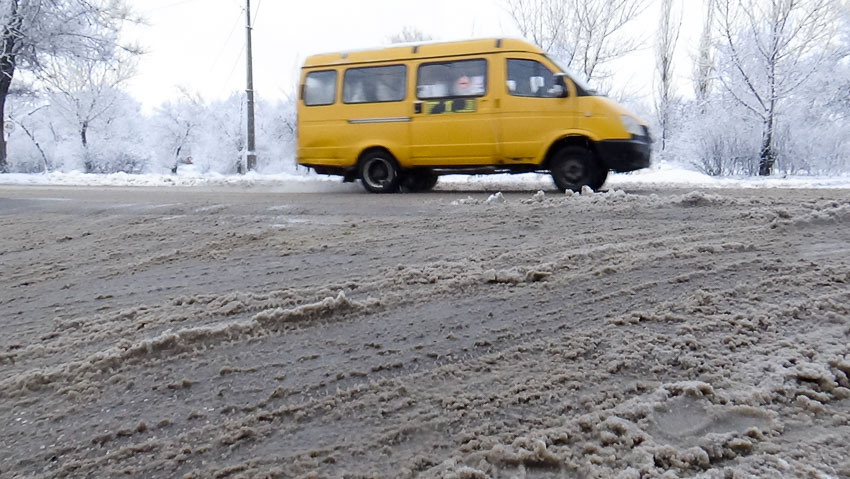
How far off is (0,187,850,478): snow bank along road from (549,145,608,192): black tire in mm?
3333

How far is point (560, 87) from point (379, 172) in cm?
289

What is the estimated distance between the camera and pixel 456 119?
777cm

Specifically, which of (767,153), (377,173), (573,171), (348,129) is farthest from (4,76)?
(767,153)

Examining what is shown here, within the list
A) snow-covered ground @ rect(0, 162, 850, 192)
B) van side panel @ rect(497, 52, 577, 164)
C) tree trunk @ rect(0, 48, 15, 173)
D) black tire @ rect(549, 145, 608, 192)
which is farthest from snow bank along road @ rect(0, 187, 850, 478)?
tree trunk @ rect(0, 48, 15, 173)

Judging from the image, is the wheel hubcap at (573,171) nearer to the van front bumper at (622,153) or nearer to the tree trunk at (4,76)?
the van front bumper at (622,153)

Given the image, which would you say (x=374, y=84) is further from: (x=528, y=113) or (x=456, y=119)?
(x=528, y=113)

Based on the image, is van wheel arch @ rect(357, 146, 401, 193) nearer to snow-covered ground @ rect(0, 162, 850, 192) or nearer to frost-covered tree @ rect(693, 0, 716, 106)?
snow-covered ground @ rect(0, 162, 850, 192)

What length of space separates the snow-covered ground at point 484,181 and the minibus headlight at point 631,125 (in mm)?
1684

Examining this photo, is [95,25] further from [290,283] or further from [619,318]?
[619,318]

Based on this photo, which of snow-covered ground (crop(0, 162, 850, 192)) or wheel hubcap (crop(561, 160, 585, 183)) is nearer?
wheel hubcap (crop(561, 160, 585, 183))

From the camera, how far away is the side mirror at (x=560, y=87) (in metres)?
7.23

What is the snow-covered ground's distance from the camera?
9438 mm

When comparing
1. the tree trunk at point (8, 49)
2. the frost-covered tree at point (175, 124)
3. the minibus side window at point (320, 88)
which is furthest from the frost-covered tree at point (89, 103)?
the minibus side window at point (320, 88)

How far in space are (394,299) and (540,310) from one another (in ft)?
2.29
